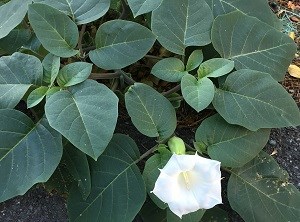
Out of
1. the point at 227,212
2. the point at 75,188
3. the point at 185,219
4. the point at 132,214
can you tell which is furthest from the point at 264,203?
the point at 75,188

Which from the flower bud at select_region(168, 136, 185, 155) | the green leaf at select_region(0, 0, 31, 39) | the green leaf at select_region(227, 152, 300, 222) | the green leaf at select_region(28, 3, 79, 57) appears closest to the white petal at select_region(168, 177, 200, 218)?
the flower bud at select_region(168, 136, 185, 155)

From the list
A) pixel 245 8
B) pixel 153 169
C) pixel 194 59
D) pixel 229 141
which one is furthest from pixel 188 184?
pixel 245 8

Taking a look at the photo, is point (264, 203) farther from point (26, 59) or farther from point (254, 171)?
point (26, 59)

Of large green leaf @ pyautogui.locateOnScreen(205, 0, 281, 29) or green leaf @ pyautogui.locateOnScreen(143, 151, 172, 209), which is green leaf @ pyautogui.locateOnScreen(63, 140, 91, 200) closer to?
green leaf @ pyautogui.locateOnScreen(143, 151, 172, 209)

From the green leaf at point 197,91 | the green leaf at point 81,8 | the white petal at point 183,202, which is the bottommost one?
the white petal at point 183,202

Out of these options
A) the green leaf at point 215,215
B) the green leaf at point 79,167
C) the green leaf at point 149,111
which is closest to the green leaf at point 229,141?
the green leaf at point 149,111

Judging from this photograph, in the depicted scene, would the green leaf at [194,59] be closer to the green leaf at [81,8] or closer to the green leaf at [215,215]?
the green leaf at [81,8]

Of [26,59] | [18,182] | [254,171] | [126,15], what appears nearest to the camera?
[18,182]
